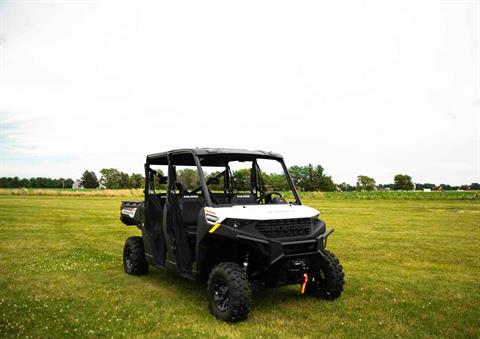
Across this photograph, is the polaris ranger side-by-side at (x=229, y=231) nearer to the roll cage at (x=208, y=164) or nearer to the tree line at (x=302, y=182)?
the roll cage at (x=208, y=164)

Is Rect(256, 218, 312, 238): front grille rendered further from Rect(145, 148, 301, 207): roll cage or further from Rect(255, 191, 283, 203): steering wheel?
Rect(255, 191, 283, 203): steering wheel

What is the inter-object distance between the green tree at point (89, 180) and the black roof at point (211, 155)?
152 m

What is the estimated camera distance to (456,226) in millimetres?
18703

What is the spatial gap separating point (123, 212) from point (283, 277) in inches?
193

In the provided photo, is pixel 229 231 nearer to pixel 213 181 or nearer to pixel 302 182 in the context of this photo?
pixel 213 181

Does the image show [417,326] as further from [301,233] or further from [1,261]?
[1,261]

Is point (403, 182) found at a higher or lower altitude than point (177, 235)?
higher

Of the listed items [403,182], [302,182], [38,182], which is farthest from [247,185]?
[38,182]

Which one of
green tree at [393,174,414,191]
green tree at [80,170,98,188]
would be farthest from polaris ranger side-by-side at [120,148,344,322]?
green tree at [80,170,98,188]

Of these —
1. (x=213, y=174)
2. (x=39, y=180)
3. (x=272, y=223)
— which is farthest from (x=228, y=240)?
(x=39, y=180)

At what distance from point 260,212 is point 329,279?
1860 millimetres

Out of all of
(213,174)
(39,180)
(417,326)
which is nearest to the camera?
(417,326)

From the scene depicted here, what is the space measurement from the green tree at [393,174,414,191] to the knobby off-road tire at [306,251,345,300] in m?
145

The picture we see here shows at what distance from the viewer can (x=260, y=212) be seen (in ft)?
20.0
